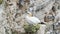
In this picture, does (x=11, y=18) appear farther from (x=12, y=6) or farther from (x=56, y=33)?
(x=56, y=33)

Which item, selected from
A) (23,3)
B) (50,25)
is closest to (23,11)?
(23,3)

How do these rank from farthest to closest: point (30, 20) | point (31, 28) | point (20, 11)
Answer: point (20, 11) → point (30, 20) → point (31, 28)

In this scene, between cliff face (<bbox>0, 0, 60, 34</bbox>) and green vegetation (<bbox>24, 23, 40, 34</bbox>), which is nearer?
cliff face (<bbox>0, 0, 60, 34</bbox>)

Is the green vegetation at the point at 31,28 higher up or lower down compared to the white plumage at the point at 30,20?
lower down

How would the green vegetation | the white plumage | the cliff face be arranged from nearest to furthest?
1. the cliff face
2. the green vegetation
3. the white plumage

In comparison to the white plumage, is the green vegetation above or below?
below

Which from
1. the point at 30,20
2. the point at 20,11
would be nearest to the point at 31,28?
the point at 30,20

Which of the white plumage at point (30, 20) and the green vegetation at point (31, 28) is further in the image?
the white plumage at point (30, 20)

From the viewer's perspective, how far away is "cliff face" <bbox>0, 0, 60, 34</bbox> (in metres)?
8.52

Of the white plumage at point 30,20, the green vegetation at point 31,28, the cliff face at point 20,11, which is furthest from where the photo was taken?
the white plumage at point 30,20

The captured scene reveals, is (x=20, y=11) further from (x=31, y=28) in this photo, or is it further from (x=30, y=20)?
(x=31, y=28)

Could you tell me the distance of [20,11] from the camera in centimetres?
977

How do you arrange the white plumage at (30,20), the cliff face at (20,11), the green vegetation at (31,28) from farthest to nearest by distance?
the white plumage at (30,20), the green vegetation at (31,28), the cliff face at (20,11)

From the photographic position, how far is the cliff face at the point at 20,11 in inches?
335
